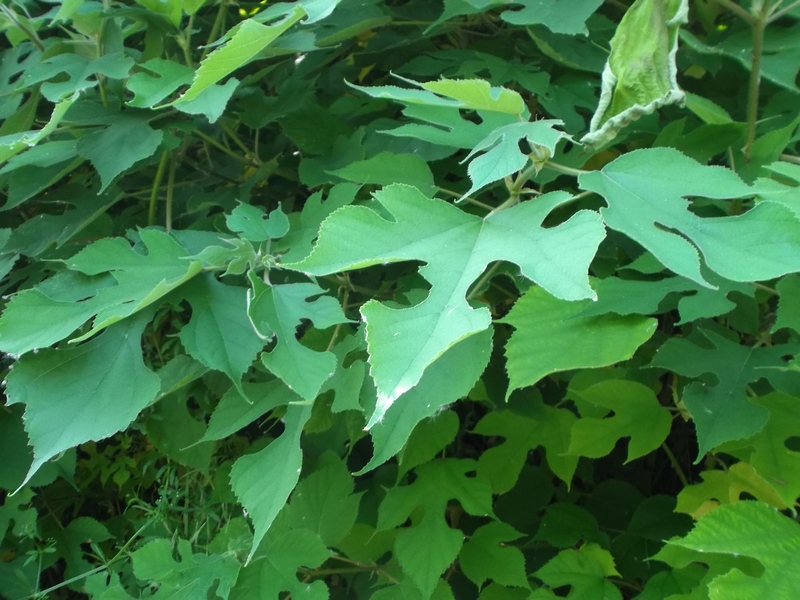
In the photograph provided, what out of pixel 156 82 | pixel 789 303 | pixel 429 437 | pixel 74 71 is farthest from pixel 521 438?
pixel 74 71

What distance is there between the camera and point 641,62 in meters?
0.56

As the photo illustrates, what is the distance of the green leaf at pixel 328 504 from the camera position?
2.75 feet

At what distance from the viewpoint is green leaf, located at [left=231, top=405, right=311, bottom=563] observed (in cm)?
56

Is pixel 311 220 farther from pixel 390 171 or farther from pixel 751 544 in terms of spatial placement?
pixel 751 544

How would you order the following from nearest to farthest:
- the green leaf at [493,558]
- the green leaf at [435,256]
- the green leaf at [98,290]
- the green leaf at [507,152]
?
the green leaf at [435,256] < the green leaf at [507,152] < the green leaf at [98,290] < the green leaf at [493,558]

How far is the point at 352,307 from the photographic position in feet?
2.86

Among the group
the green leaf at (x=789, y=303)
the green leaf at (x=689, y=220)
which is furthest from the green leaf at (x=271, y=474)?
the green leaf at (x=789, y=303)

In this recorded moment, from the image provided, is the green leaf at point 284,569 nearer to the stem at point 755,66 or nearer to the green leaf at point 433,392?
the green leaf at point 433,392

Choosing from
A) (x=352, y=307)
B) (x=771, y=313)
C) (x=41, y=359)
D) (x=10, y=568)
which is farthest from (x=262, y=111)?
(x=10, y=568)

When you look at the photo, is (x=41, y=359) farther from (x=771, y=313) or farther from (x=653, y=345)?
(x=771, y=313)

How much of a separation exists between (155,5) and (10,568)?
98 centimetres

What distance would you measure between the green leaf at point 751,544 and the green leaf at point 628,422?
149 millimetres

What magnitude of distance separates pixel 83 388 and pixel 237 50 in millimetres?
345

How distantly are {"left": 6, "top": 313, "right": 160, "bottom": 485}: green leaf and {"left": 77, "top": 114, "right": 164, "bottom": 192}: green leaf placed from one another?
0.21 metres
